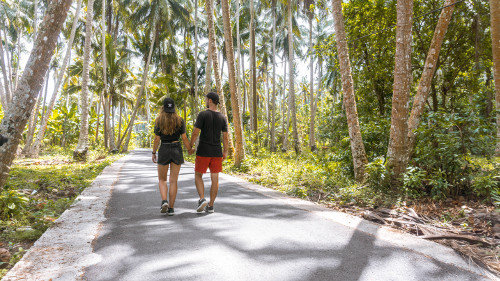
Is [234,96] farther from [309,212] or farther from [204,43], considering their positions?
[204,43]

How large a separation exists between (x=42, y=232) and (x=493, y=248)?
204 inches

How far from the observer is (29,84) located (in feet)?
12.9

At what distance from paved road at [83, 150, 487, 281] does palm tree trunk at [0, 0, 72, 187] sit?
153 centimetres

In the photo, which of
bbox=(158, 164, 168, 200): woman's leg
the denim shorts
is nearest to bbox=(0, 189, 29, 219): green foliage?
bbox=(158, 164, 168, 200): woman's leg

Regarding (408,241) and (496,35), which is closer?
(408,241)

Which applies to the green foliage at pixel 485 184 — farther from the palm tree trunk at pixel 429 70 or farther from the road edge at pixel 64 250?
the road edge at pixel 64 250

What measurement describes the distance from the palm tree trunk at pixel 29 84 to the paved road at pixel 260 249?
153 centimetres

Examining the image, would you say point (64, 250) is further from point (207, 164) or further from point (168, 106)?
point (168, 106)

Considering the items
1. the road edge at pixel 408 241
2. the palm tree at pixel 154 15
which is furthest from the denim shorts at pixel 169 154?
the palm tree at pixel 154 15

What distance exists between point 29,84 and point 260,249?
3598 millimetres

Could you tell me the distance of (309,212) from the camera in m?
4.88

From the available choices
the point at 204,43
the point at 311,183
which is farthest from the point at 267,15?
the point at 311,183

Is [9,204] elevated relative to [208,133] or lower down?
lower down

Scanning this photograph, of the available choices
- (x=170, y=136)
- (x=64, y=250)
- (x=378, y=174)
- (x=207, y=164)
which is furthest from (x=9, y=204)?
(x=378, y=174)
